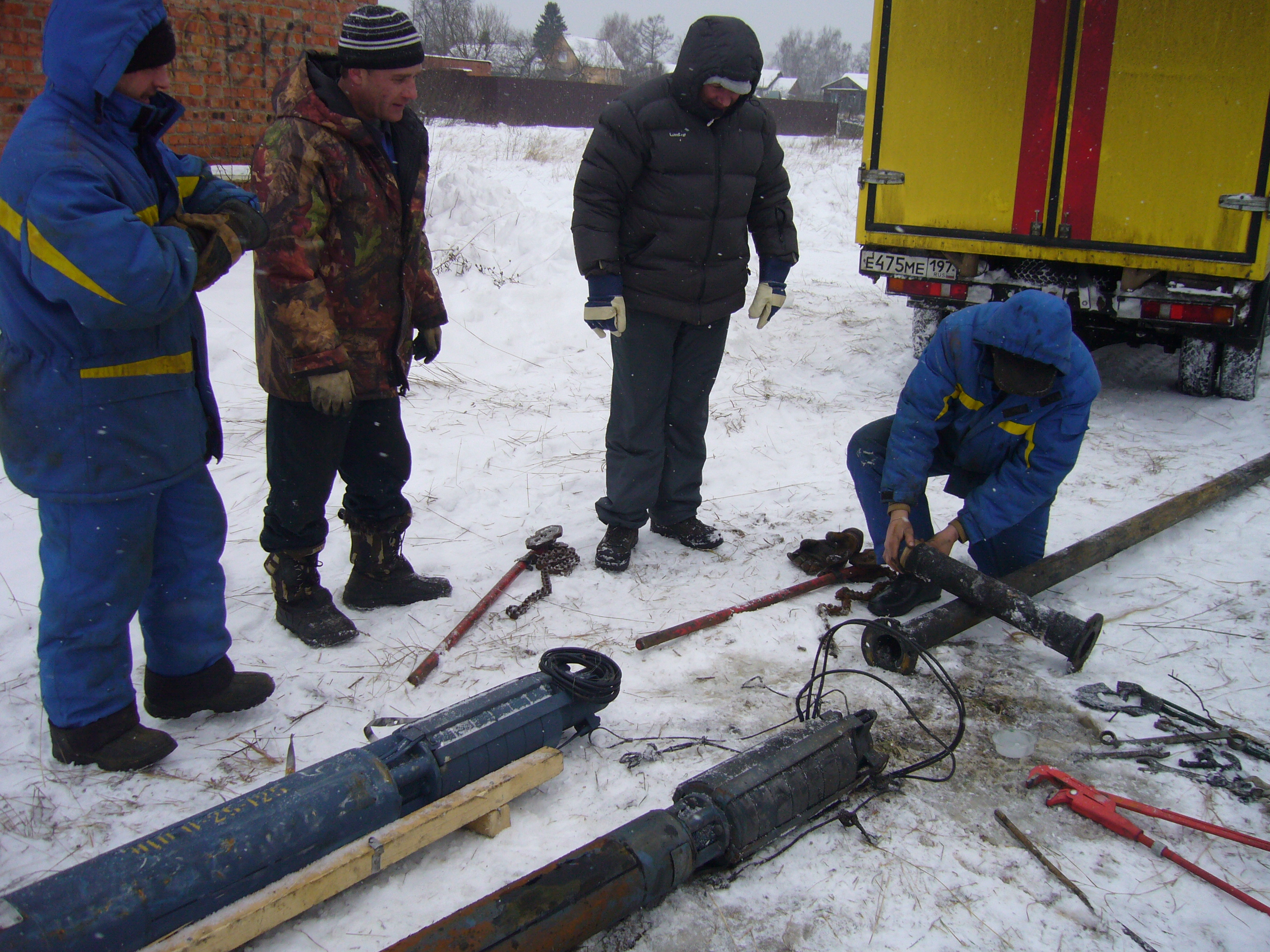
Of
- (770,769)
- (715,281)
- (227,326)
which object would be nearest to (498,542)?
(715,281)

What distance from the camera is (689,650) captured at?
3.12m

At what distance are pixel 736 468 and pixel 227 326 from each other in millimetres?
3704

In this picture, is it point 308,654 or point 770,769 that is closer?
point 770,769

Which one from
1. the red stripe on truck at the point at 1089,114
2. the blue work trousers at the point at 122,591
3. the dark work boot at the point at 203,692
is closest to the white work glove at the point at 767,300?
the blue work trousers at the point at 122,591

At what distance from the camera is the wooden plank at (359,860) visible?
1739 millimetres

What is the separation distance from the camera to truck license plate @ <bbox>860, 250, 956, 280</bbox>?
6141 mm

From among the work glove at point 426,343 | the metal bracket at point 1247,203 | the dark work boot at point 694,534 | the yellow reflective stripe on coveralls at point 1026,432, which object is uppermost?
the metal bracket at point 1247,203

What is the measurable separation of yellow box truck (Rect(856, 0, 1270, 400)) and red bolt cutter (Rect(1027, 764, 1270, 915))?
13.7 feet

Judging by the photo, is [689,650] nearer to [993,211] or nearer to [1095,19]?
[993,211]

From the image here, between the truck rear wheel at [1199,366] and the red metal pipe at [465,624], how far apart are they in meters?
5.13

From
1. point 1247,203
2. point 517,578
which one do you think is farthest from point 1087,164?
point 517,578

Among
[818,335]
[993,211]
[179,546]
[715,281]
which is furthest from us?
[818,335]

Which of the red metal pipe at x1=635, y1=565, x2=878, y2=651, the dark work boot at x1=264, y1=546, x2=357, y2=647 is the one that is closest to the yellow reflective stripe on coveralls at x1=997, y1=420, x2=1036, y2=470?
the red metal pipe at x1=635, y1=565, x2=878, y2=651

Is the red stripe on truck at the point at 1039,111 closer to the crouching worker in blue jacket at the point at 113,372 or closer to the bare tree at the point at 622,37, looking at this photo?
the crouching worker in blue jacket at the point at 113,372
